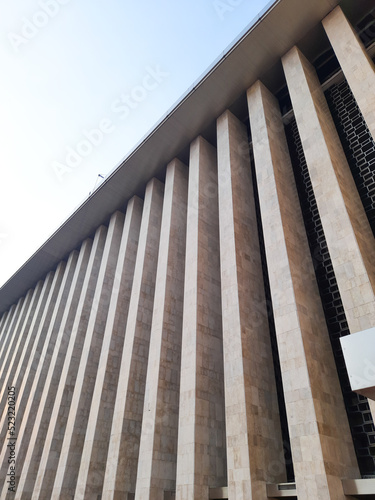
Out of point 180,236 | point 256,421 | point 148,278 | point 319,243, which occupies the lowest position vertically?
point 256,421

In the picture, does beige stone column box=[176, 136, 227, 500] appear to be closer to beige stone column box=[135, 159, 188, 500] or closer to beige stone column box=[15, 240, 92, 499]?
beige stone column box=[135, 159, 188, 500]

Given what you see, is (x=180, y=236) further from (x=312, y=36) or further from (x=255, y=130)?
(x=312, y=36)

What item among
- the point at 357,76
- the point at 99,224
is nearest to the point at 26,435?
the point at 99,224

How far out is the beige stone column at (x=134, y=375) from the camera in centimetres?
1300

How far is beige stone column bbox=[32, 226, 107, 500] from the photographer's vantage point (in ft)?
54.5

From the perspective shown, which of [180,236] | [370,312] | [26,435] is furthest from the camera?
[26,435]

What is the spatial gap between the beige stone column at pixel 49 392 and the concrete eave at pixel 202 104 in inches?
133

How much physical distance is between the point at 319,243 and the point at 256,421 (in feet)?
19.5

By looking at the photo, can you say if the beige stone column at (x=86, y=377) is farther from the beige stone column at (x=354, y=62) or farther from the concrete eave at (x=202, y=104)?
the beige stone column at (x=354, y=62)

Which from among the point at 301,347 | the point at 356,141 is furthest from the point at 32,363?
the point at 356,141

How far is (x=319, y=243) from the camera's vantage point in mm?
12242

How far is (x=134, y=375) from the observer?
48.4ft

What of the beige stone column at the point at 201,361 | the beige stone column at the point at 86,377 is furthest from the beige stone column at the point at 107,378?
the beige stone column at the point at 201,361

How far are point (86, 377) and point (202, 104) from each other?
14149mm
